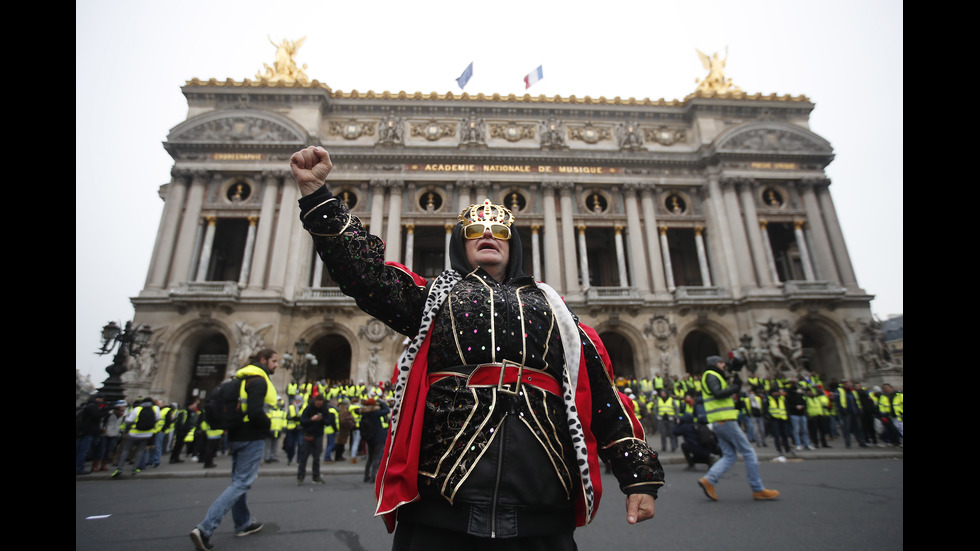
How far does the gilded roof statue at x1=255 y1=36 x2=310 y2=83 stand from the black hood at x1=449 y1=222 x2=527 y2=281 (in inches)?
1163

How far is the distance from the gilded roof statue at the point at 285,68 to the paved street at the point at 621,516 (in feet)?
83.7

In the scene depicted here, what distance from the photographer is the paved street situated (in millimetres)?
4645

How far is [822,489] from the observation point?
6.98m

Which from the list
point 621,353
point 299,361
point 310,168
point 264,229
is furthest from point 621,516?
point 264,229

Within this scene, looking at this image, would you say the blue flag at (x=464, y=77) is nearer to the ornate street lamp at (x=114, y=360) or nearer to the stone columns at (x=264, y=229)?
the stone columns at (x=264, y=229)

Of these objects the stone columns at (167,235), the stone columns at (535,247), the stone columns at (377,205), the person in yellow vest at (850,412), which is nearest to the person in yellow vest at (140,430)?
the stone columns at (167,235)

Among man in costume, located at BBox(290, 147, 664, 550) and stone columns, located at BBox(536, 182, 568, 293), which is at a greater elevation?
stone columns, located at BBox(536, 182, 568, 293)

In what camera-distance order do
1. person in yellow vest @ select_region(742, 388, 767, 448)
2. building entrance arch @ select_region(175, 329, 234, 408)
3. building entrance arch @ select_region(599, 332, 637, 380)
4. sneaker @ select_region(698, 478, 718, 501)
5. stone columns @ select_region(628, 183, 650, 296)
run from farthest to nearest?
1. building entrance arch @ select_region(599, 332, 637, 380)
2. stone columns @ select_region(628, 183, 650, 296)
3. building entrance arch @ select_region(175, 329, 234, 408)
4. person in yellow vest @ select_region(742, 388, 767, 448)
5. sneaker @ select_region(698, 478, 718, 501)

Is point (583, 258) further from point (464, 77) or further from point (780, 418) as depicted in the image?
point (780, 418)

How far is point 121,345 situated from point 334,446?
243 inches

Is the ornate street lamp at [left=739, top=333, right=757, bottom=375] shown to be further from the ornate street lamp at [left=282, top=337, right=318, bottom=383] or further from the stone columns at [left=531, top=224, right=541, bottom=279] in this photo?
the ornate street lamp at [left=282, top=337, right=318, bottom=383]

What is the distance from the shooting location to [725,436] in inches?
269

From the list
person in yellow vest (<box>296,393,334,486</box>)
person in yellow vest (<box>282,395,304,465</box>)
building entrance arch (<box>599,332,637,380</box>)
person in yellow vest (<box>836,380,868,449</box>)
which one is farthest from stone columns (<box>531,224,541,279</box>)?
person in yellow vest (<box>296,393,334,486</box>)

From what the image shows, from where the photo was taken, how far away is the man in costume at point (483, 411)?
177 cm
